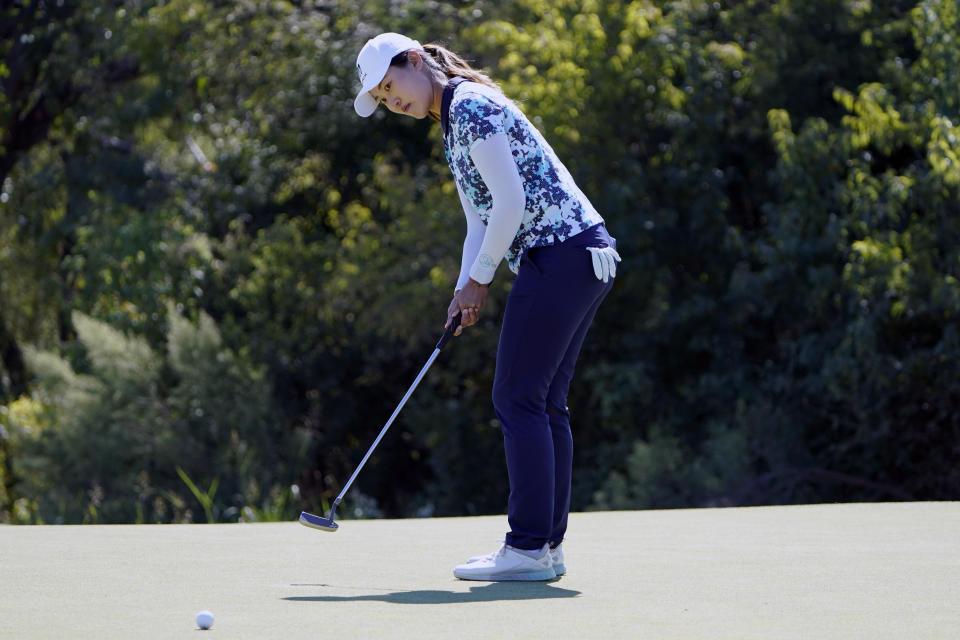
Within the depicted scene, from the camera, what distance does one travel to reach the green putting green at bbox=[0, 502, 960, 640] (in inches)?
134

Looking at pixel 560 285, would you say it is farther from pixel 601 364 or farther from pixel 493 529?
pixel 601 364

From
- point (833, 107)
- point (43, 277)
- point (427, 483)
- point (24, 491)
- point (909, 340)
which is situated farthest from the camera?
point (43, 277)

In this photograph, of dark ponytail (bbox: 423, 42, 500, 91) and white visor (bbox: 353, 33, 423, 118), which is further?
dark ponytail (bbox: 423, 42, 500, 91)

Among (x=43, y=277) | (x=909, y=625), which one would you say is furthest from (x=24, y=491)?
(x=909, y=625)

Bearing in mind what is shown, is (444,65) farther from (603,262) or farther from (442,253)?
(442,253)

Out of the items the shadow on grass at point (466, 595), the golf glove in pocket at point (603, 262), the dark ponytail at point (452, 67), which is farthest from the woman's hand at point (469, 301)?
the shadow on grass at point (466, 595)

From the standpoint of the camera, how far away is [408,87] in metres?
4.38

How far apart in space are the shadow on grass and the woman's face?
1.45 metres

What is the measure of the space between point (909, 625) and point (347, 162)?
46.6 ft

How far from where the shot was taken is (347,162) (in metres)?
17.2

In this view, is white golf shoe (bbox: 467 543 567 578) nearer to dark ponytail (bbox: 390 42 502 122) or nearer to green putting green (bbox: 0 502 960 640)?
green putting green (bbox: 0 502 960 640)

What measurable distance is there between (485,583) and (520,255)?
1004 millimetres

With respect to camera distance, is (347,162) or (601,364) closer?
(601,364)

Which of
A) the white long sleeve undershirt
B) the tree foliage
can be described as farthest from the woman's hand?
the tree foliage
